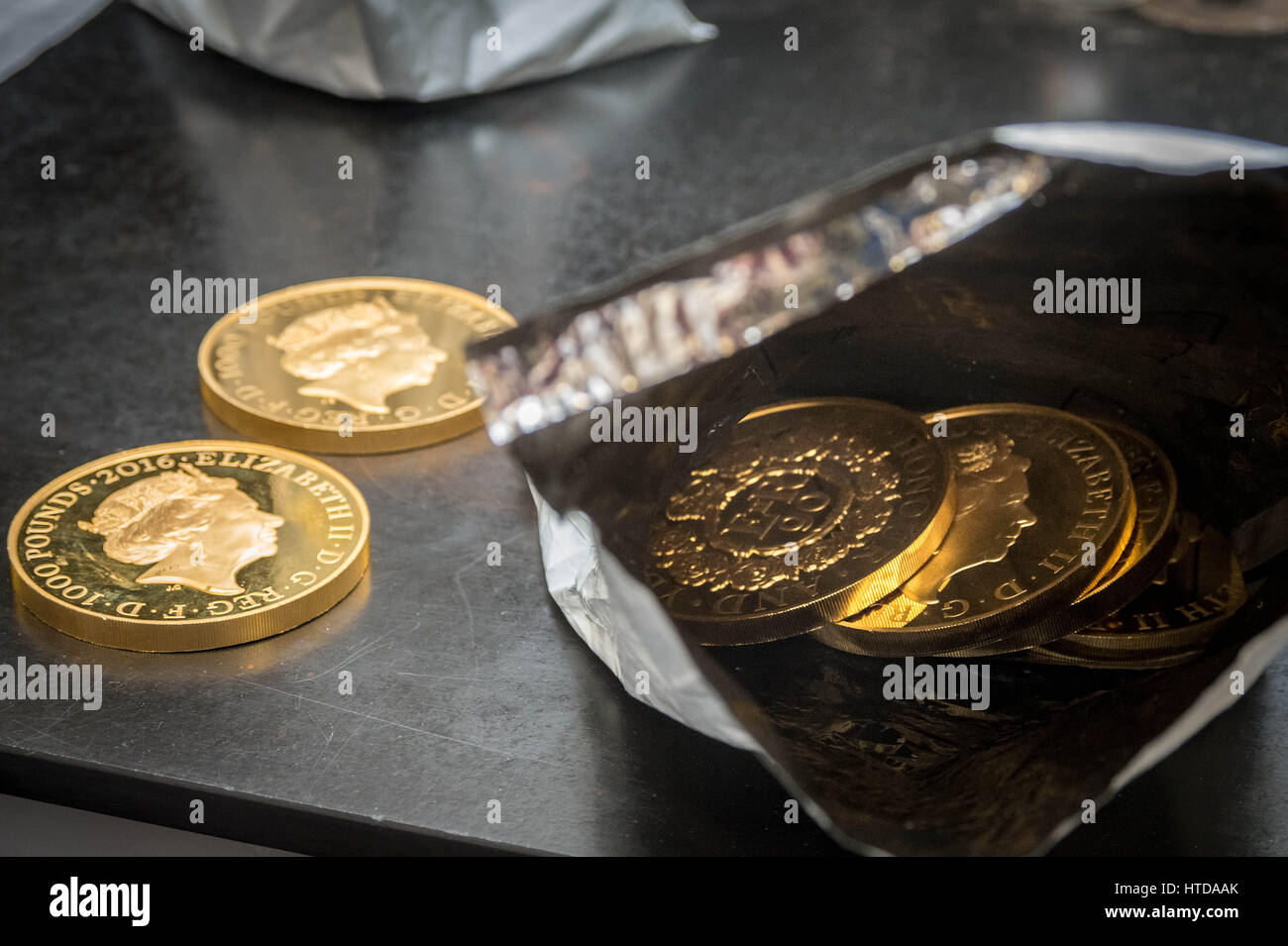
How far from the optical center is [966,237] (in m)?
1.00

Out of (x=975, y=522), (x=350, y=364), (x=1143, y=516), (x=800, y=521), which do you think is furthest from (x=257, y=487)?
(x=1143, y=516)

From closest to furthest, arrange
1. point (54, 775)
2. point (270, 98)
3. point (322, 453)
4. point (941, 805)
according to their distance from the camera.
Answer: point (941, 805)
point (54, 775)
point (322, 453)
point (270, 98)

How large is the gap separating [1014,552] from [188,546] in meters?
0.52

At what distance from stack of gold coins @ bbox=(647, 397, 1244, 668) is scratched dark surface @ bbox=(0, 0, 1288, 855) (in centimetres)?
8

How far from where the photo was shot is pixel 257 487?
1004mm

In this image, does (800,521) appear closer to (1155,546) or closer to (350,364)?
(1155,546)

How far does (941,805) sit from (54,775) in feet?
1.59

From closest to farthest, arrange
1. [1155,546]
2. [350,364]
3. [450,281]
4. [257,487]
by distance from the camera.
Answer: [1155,546] → [257,487] → [350,364] → [450,281]

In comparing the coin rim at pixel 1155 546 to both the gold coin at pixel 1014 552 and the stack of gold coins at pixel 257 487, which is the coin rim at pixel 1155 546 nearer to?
the gold coin at pixel 1014 552

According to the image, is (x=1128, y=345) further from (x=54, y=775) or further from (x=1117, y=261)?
(x=54, y=775)

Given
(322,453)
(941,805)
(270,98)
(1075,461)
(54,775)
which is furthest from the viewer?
(270,98)

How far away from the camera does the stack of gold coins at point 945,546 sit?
865 mm

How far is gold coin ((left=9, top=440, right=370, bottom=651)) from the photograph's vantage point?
0.90m
